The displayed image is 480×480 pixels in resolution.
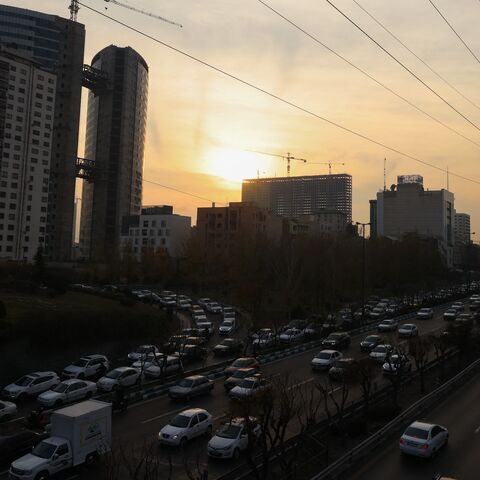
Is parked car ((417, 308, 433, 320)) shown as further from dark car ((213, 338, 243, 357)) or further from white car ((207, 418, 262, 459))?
white car ((207, 418, 262, 459))

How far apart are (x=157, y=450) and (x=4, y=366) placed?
2345 cm

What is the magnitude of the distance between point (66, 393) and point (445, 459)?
18933mm

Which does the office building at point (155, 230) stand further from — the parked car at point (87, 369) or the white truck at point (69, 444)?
the white truck at point (69, 444)

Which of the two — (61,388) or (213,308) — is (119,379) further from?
(213,308)

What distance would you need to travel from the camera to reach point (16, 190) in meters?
103

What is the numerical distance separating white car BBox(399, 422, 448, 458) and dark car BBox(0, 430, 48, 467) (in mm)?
14046

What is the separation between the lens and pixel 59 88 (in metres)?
126

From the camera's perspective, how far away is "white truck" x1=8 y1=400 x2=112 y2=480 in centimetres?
1718

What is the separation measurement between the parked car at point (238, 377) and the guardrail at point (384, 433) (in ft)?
30.4

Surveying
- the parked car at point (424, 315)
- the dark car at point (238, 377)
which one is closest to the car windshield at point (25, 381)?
the dark car at point (238, 377)

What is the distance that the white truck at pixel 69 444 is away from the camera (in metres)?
17.2

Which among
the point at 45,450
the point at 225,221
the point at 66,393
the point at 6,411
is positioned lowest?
the point at 6,411

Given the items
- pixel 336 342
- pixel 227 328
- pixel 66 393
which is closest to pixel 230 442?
pixel 66 393

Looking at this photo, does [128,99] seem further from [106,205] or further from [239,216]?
[239,216]
